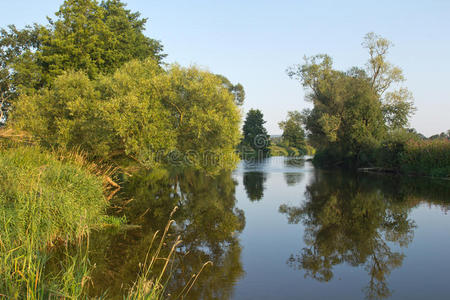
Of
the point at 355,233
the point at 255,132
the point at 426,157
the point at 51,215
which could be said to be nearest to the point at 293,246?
the point at 355,233

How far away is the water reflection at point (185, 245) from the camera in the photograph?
843cm

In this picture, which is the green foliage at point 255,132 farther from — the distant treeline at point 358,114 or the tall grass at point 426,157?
the tall grass at point 426,157

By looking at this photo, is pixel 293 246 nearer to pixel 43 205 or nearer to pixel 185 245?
pixel 185 245

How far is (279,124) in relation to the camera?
53.7 meters

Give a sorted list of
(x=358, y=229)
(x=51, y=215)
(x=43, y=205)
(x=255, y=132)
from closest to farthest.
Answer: (x=43, y=205) → (x=51, y=215) → (x=358, y=229) → (x=255, y=132)

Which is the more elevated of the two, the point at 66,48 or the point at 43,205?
the point at 66,48

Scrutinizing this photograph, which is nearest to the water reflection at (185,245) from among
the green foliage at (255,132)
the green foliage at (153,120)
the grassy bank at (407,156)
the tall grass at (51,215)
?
the tall grass at (51,215)

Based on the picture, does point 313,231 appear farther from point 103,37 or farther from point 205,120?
point 103,37

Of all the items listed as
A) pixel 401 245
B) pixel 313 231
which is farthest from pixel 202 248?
pixel 401 245

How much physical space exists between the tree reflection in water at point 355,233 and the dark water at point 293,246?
0.04 m

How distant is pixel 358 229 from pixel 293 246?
148 inches

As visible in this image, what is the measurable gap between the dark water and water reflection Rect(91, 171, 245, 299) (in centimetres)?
3

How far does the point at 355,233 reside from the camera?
13.8 m

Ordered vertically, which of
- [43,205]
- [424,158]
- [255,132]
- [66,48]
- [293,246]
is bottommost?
[293,246]
